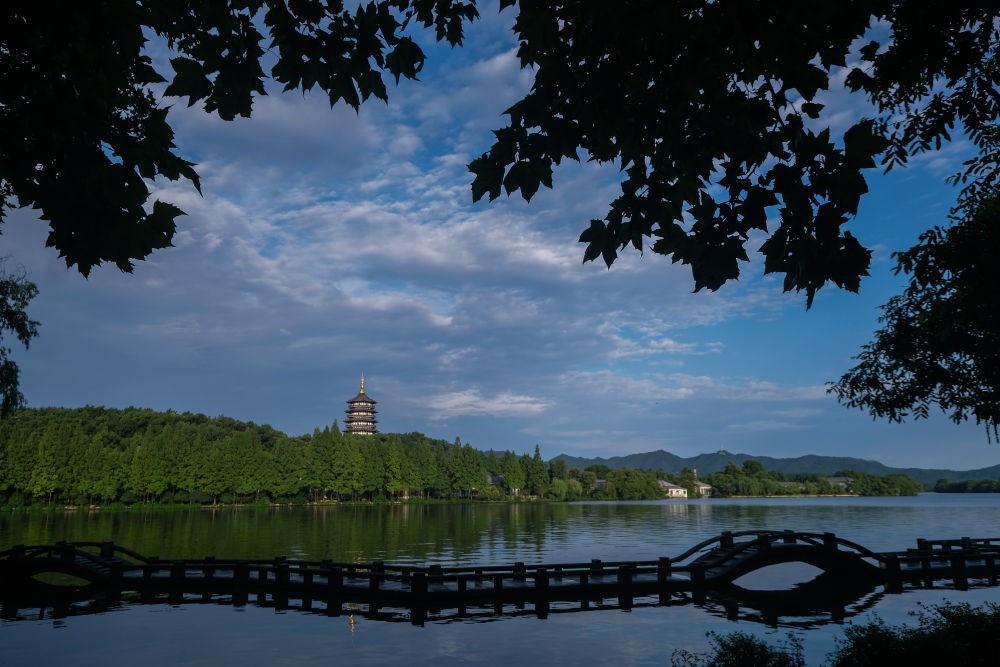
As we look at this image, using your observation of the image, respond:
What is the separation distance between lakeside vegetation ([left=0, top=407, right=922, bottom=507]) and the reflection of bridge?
2558 inches

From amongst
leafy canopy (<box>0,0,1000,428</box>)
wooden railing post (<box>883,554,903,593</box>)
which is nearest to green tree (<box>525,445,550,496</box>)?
wooden railing post (<box>883,554,903,593</box>)

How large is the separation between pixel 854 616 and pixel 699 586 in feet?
18.1

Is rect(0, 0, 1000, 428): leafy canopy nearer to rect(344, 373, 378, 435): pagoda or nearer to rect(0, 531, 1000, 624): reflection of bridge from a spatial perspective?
rect(0, 531, 1000, 624): reflection of bridge

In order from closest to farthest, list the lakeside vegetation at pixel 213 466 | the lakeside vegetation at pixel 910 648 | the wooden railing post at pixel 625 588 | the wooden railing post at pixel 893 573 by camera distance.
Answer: the lakeside vegetation at pixel 910 648 → the wooden railing post at pixel 625 588 → the wooden railing post at pixel 893 573 → the lakeside vegetation at pixel 213 466

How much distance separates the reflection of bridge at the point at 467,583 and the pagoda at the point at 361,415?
148120 millimetres

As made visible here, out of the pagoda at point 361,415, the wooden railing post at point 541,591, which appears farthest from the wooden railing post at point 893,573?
the pagoda at point 361,415

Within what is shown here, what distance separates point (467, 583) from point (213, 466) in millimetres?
81656

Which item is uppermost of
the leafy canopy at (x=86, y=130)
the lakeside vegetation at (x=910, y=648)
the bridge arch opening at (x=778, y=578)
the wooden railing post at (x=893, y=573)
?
the leafy canopy at (x=86, y=130)

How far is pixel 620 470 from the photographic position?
18825cm

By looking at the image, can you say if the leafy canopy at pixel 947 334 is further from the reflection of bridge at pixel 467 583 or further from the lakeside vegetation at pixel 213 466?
the lakeside vegetation at pixel 213 466

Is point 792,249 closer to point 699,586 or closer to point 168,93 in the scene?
point 168,93

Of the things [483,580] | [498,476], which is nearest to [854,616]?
[483,580]

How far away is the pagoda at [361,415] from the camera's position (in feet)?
578

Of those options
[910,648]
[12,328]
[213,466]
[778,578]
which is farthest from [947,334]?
[213,466]
